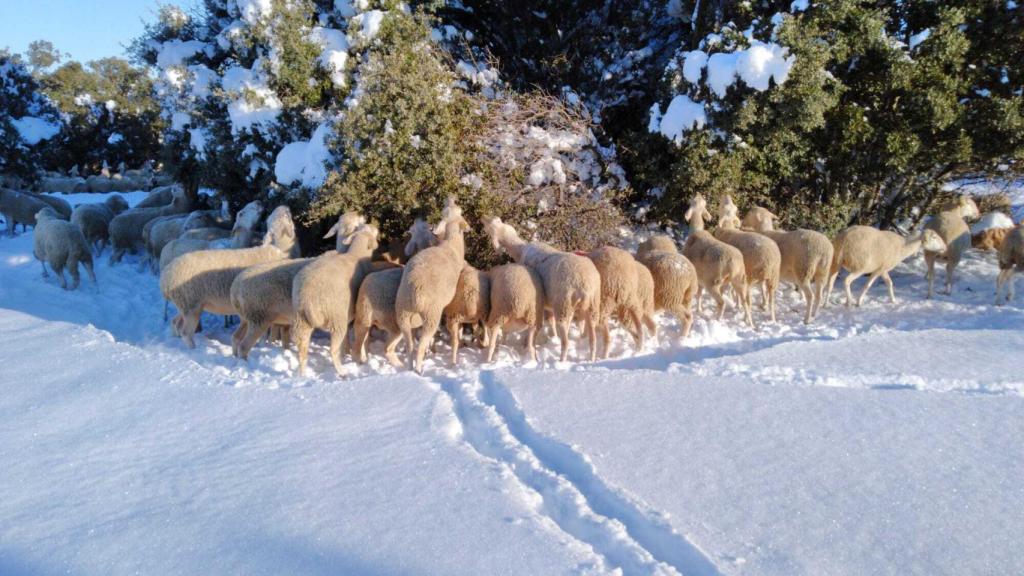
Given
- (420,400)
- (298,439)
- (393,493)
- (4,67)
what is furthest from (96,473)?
(4,67)

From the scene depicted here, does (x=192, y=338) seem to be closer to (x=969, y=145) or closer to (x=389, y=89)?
(x=389, y=89)

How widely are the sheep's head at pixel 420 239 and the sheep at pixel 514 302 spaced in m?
1.30

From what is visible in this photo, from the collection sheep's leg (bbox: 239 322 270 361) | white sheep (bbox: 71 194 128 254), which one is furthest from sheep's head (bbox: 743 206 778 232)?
white sheep (bbox: 71 194 128 254)

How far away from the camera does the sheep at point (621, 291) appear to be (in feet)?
23.7

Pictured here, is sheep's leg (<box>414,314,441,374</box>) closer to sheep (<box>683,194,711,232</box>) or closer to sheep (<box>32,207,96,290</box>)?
sheep (<box>683,194,711,232</box>)

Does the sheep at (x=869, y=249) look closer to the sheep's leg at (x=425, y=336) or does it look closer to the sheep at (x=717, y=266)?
the sheep at (x=717, y=266)

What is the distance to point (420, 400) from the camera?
5.38m

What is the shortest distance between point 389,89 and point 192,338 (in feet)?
13.8

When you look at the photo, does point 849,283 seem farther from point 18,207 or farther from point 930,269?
point 18,207

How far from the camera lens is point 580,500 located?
360 cm

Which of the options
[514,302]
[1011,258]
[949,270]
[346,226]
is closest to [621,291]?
[514,302]

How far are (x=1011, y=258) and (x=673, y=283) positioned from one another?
20.0 feet

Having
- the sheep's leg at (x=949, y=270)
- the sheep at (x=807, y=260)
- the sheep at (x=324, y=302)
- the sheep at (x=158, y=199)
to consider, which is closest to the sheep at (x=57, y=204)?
the sheep at (x=158, y=199)

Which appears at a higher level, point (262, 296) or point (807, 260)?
point (807, 260)
